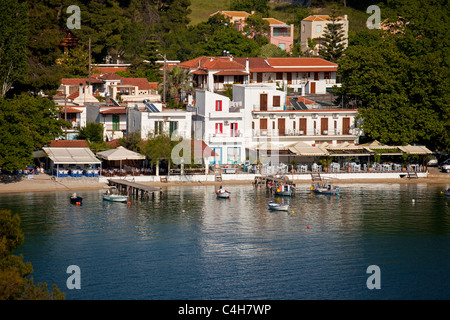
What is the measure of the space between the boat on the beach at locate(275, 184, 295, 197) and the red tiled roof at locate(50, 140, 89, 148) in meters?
20.4

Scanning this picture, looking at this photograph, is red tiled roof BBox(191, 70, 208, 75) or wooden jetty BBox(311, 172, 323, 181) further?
red tiled roof BBox(191, 70, 208, 75)

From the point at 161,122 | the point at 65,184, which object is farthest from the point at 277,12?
the point at 65,184

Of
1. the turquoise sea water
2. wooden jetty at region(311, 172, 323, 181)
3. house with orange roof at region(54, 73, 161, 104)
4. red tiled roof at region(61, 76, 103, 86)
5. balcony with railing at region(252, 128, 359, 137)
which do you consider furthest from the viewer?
red tiled roof at region(61, 76, 103, 86)

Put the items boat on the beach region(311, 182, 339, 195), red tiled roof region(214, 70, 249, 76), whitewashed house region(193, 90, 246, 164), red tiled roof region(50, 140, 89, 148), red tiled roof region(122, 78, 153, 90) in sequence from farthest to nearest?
red tiled roof region(122, 78, 153, 90), red tiled roof region(214, 70, 249, 76), whitewashed house region(193, 90, 246, 164), red tiled roof region(50, 140, 89, 148), boat on the beach region(311, 182, 339, 195)

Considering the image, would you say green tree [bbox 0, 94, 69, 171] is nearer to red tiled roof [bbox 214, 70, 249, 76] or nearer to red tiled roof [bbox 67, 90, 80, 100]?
red tiled roof [bbox 67, 90, 80, 100]

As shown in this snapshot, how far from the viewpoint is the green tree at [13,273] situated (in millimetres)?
37031

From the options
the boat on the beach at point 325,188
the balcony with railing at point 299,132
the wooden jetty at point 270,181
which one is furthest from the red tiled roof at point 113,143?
the boat on the beach at point 325,188

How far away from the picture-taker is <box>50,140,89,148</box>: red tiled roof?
81312 mm

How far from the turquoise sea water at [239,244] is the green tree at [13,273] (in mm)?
7461

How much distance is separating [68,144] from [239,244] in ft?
98.8

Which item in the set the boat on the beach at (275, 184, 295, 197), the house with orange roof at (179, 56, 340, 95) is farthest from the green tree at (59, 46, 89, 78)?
the boat on the beach at (275, 184, 295, 197)

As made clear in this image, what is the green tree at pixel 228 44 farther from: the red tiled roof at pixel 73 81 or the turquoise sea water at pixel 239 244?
the turquoise sea water at pixel 239 244

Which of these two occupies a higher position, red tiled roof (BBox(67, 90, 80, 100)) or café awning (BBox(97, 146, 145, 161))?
red tiled roof (BBox(67, 90, 80, 100))
